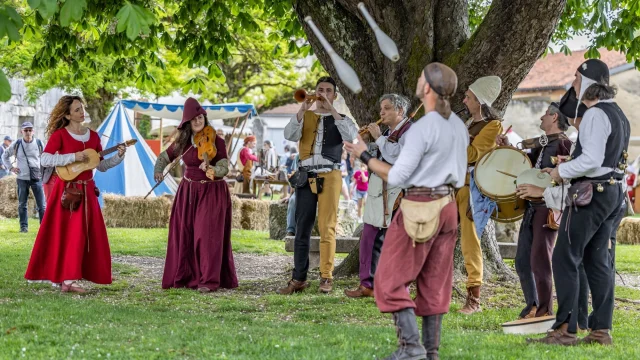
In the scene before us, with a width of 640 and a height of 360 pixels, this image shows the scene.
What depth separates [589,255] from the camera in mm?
6328

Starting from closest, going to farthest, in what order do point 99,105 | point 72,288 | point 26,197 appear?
point 72,288, point 26,197, point 99,105

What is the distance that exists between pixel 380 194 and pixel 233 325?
7.23 feet

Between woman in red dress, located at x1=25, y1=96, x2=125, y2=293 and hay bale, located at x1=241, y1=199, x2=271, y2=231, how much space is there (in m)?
9.84

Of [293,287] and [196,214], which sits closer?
[293,287]

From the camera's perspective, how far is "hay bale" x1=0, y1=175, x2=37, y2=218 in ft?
65.0

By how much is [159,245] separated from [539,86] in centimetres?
3369

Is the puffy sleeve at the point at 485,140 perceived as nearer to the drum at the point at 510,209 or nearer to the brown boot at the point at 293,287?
the drum at the point at 510,209

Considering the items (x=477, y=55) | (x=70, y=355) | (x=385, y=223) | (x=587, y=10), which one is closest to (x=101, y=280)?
(x=385, y=223)

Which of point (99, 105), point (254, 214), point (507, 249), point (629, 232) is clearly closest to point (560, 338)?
point (507, 249)

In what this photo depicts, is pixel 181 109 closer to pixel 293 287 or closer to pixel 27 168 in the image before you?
pixel 27 168

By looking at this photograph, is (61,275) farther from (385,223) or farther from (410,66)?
(410,66)

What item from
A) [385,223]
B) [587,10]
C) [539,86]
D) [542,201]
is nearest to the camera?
[542,201]

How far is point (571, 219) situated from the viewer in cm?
617

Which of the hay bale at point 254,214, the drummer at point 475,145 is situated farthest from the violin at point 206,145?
the hay bale at point 254,214
